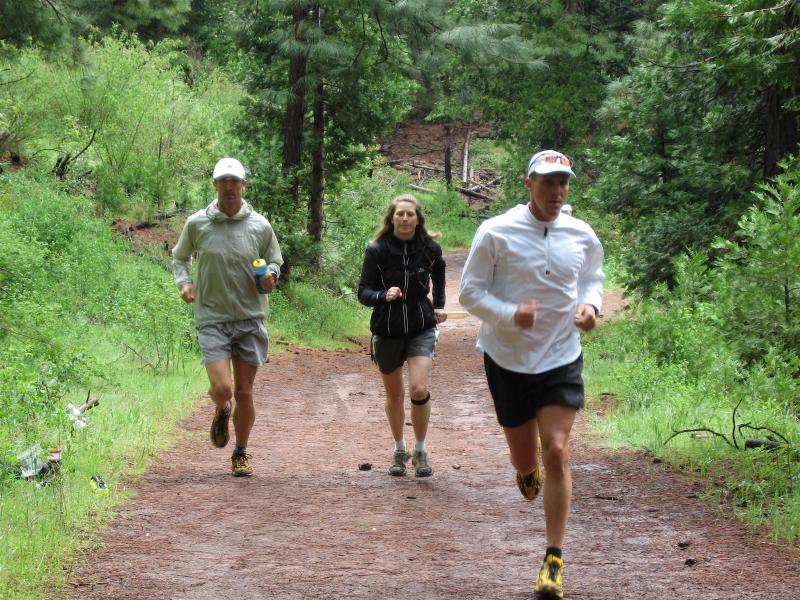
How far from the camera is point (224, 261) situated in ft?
24.2

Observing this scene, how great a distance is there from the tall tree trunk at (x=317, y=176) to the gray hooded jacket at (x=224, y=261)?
39.5ft

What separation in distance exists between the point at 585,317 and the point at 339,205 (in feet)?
60.0

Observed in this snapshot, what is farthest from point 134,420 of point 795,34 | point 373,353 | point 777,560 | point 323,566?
point 795,34

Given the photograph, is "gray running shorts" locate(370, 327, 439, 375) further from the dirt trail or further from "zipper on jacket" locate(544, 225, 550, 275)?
"zipper on jacket" locate(544, 225, 550, 275)

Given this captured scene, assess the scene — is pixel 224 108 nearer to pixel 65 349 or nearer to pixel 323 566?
pixel 65 349

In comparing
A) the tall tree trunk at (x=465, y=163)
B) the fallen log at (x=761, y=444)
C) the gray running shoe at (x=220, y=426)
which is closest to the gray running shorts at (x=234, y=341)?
the gray running shoe at (x=220, y=426)

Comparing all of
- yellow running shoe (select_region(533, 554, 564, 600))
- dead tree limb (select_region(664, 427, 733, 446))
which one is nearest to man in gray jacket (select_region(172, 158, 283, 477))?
yellow running shoe (select_region(533, 554, 564, 600))

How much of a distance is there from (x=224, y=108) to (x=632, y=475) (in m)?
22.5

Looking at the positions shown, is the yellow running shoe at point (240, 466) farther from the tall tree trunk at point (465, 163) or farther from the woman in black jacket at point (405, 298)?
the tall tree trunk at point (465, 163)

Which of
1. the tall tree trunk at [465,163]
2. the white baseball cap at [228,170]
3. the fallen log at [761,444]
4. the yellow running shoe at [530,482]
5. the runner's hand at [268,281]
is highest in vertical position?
the tall tree trunk at [465,163]

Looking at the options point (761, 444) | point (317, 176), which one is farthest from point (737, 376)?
point (317, 176)

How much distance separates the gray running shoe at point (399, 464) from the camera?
7.88 metres

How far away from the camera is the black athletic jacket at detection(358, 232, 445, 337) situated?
24.7ft

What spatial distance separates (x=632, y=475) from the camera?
306 inches
